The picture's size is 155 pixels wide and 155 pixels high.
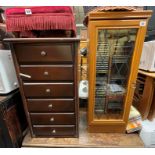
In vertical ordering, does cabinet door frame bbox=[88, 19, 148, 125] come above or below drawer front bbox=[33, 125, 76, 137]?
above

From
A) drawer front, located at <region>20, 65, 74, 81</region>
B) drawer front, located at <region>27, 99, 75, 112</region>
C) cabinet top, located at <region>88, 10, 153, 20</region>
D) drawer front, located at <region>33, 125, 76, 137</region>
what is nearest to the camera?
cabinet top, located at <region>88, 10, 153, 20</region>

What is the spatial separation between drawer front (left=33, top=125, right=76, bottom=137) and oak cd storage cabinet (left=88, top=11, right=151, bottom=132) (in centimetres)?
22

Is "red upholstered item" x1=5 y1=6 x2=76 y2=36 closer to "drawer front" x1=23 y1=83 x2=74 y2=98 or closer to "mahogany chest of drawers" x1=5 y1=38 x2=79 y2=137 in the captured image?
"mahogany chest of drawers" x1=5 y1=38 x2=79 y2=137

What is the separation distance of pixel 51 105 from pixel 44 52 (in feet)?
1.65

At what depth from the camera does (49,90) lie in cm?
109

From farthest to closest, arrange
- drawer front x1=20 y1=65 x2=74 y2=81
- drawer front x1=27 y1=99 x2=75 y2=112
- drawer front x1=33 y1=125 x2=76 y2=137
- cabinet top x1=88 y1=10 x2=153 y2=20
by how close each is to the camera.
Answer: drawer front x1=33 y1=125 x2=76 y2=137 → drawer front x1=27 y1=99 x2=75 y2=112 → drawer front x1=20 y1=65 x2=74 y2=81 → cabinet top x1=88 y1=10 x2=153 y2=20

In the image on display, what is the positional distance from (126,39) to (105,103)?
704 mm

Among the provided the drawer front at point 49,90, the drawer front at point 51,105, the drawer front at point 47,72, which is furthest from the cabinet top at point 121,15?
the drawer front at point 51,105

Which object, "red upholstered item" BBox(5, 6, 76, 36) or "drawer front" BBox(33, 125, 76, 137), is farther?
"drawer front" BBox(33, 125, 76, 137)

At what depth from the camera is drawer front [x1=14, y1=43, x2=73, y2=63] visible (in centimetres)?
95

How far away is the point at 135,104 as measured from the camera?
1.62 metres

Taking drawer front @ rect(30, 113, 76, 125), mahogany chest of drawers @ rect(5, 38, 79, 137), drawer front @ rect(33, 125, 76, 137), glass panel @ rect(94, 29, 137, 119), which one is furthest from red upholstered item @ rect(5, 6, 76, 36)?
drawer front @ rect(33, 125, 76, 137)

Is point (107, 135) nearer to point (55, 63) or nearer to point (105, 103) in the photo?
point (105, 103)

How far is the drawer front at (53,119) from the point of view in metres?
1.20
